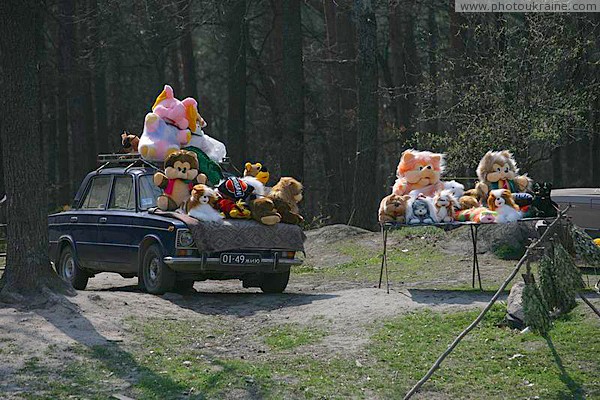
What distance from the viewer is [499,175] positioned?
46.0 feet

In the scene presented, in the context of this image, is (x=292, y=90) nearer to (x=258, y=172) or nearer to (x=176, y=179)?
(x=258, y=172)

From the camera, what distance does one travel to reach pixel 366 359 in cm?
1024

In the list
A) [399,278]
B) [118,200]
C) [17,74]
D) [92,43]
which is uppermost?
[92,43]

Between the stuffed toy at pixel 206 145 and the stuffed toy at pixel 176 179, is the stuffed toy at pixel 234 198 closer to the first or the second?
the stuffed toy at pixel 176 179

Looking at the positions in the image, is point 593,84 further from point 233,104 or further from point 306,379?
point 306,379

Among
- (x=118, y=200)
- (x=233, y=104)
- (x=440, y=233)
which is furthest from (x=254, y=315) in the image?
(x=233, y=104)

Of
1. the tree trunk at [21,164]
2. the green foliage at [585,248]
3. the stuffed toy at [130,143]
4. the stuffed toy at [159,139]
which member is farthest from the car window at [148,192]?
the green foliage at [585,248]

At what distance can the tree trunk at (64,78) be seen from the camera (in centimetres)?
3206

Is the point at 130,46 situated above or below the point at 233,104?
above

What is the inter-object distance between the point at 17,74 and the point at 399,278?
22.8ft

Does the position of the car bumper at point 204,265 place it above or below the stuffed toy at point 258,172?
below

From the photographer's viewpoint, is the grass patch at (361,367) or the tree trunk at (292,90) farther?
the tree trunk at (292,90)

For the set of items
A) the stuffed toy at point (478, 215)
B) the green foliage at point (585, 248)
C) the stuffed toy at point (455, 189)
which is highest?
the stuffed toy at point (455, 189)

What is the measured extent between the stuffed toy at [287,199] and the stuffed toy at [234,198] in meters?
0.43
